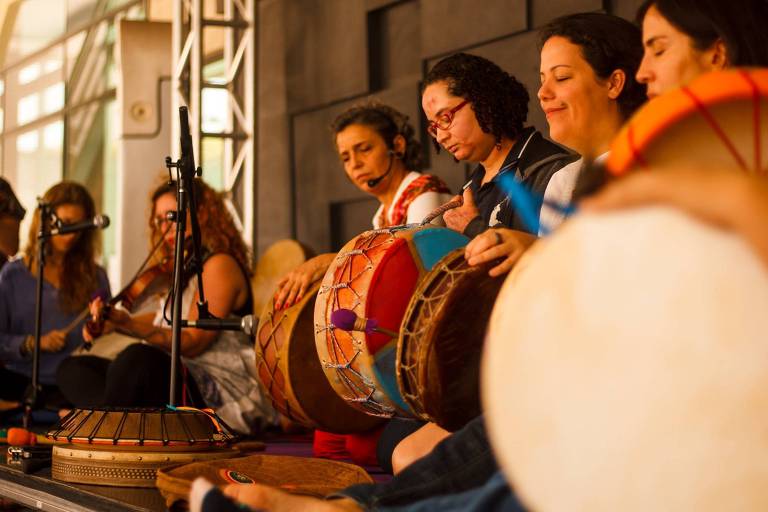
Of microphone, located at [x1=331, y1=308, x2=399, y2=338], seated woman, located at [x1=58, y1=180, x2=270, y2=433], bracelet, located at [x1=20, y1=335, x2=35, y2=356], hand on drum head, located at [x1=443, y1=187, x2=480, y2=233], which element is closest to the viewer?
microphone, located at [x1=331, y1=308, x2=399, y2=338]

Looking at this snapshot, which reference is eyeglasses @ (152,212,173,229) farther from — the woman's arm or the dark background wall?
the dark background wall

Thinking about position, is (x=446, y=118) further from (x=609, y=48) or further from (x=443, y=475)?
(x=443, y=475)

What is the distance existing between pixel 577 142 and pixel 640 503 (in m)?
1.64

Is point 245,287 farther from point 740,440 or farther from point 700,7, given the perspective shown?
point 740,440

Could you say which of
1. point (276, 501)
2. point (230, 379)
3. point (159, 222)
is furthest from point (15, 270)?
point (276, 501)

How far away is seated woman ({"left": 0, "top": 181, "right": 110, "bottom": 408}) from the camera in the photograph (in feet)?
14.5

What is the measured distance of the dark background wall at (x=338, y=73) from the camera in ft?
13.7

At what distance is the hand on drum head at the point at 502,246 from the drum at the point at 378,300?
528mm

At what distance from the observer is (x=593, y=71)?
7.81 feet

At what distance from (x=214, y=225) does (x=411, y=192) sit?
31.8 inches

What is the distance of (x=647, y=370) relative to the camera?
0.85 meters

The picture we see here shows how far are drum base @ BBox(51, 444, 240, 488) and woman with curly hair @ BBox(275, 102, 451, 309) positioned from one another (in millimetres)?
1312

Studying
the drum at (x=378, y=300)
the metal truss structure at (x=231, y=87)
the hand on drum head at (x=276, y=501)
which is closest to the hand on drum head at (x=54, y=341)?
the metal truss structure at (x=231, y=87)

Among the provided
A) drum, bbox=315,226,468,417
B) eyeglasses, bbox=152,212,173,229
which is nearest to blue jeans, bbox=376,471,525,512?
drum, bbox=315,226,468,417
